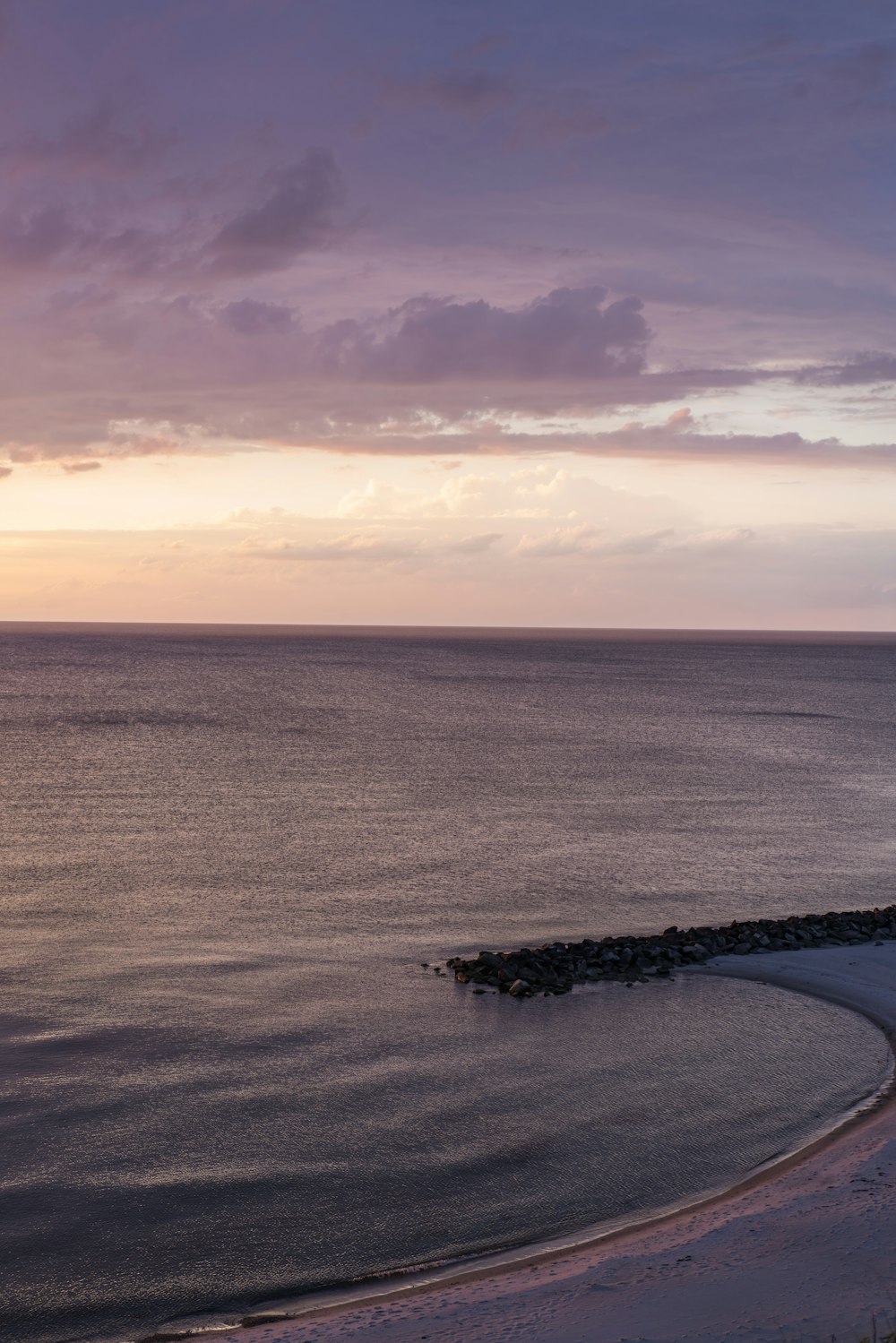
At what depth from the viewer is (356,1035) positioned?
26641 mm

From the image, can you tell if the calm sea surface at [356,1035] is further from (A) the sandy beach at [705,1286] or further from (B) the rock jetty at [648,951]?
(A) the sandy beach at [705,1286]

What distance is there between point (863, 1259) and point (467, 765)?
222 ft

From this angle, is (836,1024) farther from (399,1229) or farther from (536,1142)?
(399,1229)

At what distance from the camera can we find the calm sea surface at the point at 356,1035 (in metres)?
17.7

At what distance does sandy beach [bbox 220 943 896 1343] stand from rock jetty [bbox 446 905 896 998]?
39.5ft

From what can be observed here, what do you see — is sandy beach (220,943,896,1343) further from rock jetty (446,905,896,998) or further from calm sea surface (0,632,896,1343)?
rock jetty (446,905,896,998)

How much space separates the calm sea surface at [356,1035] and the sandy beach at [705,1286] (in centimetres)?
126

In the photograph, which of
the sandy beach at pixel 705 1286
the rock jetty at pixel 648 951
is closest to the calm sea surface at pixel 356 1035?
the rock jetty at pixel 648 951

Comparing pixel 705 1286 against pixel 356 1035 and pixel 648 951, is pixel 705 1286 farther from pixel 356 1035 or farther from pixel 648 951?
pixel 648 951

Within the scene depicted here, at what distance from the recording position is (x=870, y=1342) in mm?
12734

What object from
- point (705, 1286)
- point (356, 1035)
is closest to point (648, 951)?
point (356, 1035)

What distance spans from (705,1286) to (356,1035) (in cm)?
1287

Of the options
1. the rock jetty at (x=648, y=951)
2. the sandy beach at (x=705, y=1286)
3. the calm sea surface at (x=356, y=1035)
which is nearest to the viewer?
the sandy beach at (x=705, y=1286)

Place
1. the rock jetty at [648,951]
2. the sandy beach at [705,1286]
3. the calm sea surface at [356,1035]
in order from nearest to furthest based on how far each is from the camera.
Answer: the sandy beach at [705,1286] < the calm sea surface at [356,1035] < the rock jetty at [648,951]
